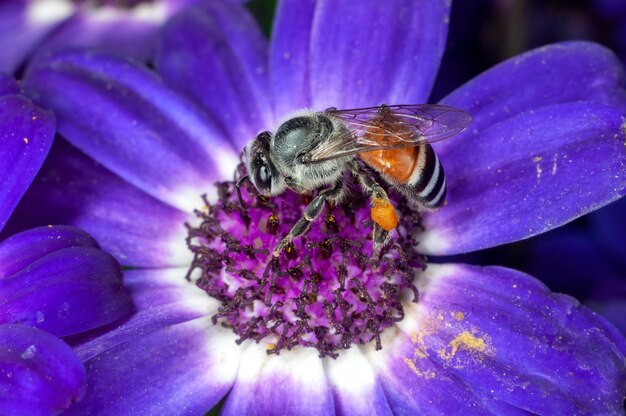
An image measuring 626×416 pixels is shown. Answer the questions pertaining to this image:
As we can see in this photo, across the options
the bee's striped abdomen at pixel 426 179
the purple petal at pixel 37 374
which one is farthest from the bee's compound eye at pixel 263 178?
the purple petal at pixel 37 374

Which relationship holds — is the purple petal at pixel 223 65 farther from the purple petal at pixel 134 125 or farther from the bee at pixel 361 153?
the bee at pixel 361 153

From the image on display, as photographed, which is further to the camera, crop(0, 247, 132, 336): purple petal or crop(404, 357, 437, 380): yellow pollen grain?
crop(404, 357, 437, 380): yellow pollen grain

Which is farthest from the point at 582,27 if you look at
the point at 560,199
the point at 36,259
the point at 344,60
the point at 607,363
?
the point at 36,259

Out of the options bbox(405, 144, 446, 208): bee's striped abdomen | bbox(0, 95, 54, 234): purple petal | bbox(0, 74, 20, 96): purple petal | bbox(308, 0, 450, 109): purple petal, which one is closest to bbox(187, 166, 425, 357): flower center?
bbox(405, 144, 446, 208): bee's striped abdomen

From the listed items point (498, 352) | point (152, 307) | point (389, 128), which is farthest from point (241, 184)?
point (498, 352)

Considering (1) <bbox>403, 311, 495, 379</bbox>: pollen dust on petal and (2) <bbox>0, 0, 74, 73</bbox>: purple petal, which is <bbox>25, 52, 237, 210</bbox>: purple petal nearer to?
(2) <bbox>0, 0, 74, 73</bbox>: purple petal

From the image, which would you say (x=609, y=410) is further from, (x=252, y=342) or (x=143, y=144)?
(x=143, y=144)
